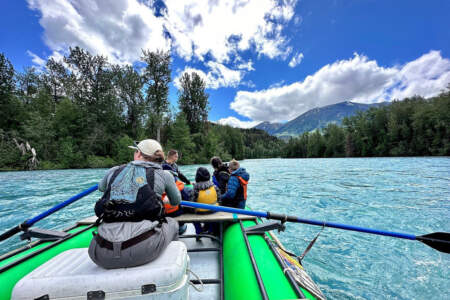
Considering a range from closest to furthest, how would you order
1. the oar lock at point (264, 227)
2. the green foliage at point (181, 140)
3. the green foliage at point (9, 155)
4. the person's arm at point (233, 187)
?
the oar lock at point (264, 227)
the person's arm at point (233, 187)
the green foliage at point (9, 155)
the green foliage at point (181, 140)

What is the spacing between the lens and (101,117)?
72.2 ft

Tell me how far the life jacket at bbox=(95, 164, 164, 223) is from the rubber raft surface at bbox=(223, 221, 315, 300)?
33.5 inches

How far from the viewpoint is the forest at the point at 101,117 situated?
706 inches

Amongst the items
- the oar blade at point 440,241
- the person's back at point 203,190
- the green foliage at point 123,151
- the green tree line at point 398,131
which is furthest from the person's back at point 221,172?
the green tree line at point 398,131

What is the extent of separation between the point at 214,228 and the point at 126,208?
1.98 metres

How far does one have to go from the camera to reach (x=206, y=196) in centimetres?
301

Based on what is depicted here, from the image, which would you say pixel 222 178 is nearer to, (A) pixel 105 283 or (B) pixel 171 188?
(B) pixel 171 188

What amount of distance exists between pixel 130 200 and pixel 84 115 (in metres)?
25.6

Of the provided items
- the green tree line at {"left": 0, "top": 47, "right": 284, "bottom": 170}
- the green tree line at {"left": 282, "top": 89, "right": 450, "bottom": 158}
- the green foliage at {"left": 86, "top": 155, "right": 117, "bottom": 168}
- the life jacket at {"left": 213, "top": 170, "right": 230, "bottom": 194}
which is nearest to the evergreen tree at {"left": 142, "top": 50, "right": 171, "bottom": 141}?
the green tree line at {"left": 0, "top": 47, "right": 284, "bottom": 170}

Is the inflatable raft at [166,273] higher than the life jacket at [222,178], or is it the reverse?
the life jacket at [222,178]

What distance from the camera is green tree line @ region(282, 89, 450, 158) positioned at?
31812 millimetres

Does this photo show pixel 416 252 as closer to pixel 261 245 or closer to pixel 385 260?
pixel 385 260

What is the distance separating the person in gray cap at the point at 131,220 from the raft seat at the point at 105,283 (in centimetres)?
8

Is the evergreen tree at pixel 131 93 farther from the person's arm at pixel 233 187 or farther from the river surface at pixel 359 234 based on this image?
the person's arm at pixel 233 187
